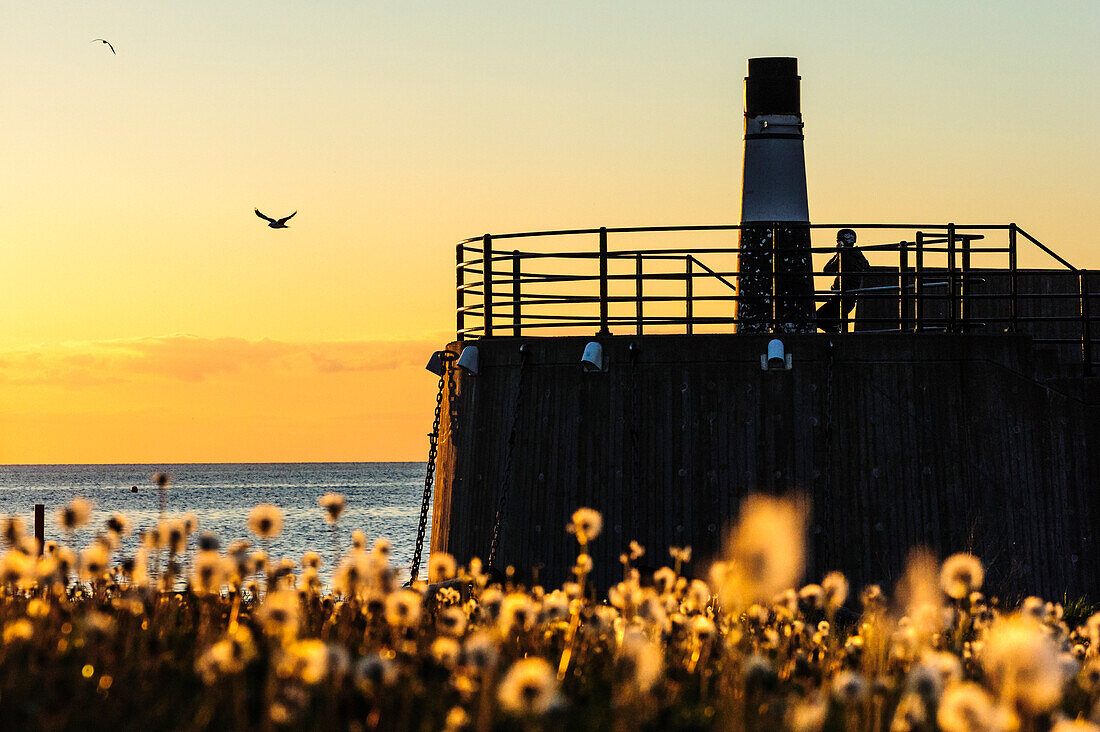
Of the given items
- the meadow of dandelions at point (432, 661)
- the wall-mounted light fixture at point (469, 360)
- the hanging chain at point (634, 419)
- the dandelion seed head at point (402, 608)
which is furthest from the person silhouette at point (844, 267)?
the dandelion seed head at point (402, 608)

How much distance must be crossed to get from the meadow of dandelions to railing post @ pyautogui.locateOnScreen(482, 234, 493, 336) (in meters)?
11.1

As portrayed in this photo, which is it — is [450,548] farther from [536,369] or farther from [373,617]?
[373,617]

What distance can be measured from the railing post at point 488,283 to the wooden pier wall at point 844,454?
2.17 m

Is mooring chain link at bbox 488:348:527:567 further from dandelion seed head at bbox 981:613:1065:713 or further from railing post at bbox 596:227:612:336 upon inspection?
dandelion seed head at bbox 981:613:1065:713

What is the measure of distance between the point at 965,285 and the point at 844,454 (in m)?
3.53

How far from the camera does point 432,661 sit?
6078 mm

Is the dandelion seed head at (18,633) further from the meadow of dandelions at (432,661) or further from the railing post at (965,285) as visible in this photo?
the railing post at (965,285)

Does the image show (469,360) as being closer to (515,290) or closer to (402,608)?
(515,290)

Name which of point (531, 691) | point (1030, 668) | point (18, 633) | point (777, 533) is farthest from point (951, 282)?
point (531, 691)

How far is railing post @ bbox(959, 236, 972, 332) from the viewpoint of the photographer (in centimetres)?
1919

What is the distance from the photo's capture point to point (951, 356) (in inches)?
731

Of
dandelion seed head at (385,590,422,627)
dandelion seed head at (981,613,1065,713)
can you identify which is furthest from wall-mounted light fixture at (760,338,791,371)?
Result: dandelion seed head at (981,613,1065,713)

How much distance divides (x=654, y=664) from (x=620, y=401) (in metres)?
13.5

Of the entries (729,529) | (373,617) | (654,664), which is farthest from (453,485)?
(654,664)
